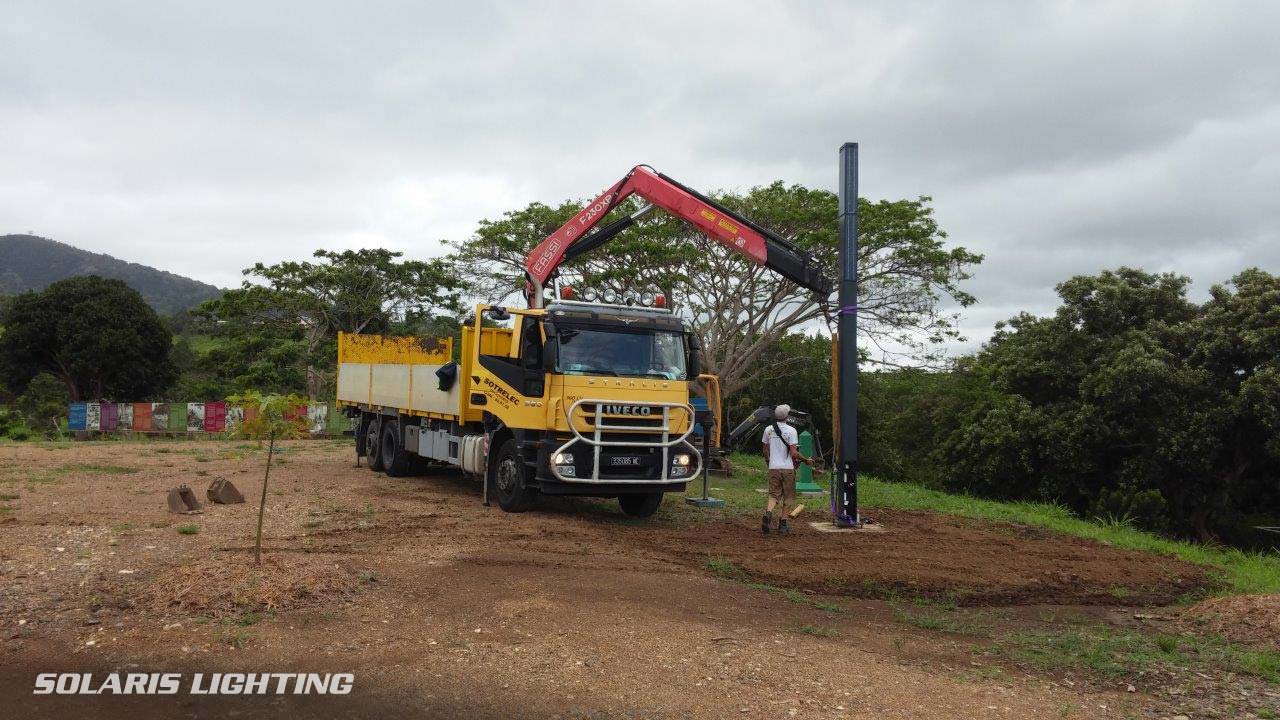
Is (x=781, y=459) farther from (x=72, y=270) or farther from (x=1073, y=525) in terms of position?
(x=72, y=270)

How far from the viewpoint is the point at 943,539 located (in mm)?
11383

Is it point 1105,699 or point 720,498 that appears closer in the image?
point 1105,699

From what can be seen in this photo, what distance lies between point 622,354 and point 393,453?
697 centimetres

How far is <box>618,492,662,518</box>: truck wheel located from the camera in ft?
40.2

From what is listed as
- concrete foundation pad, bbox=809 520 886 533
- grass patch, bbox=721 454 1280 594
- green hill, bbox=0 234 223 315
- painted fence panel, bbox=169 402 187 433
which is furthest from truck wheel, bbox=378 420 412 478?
green hill, bbox=0 234 223 315

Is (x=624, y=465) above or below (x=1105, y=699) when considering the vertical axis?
above

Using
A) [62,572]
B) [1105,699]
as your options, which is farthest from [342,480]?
[1105,699]

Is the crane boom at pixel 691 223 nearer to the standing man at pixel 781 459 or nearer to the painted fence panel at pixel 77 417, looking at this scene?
the standing man at pixel 781 459

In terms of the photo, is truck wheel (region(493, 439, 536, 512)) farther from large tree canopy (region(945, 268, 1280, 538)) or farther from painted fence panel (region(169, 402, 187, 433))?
painted fence panel (region(169, 402, 187, 433))

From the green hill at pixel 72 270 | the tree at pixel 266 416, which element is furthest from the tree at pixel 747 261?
the green hill at pixel 72 270

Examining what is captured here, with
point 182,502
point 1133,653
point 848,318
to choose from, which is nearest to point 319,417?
point 182,502

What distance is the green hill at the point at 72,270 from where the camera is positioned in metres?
119

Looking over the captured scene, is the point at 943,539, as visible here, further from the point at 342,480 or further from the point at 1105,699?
the point at 342,480

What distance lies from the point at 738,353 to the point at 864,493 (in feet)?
26.1
